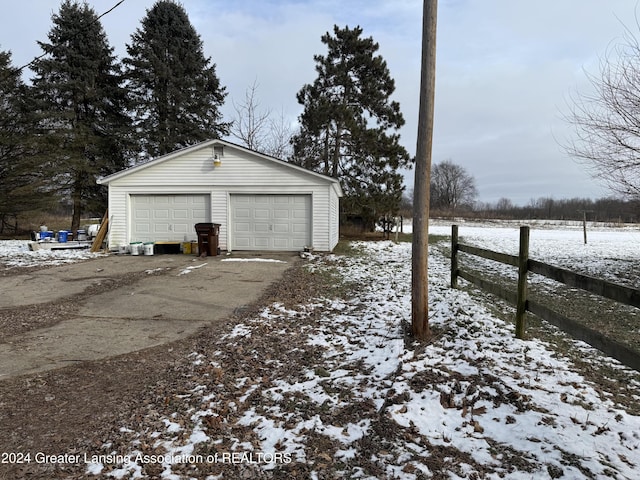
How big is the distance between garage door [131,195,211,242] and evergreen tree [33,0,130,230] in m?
9.62

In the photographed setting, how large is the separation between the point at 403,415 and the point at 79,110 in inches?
976

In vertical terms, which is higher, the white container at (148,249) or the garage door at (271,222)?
the garage door at (271,222)

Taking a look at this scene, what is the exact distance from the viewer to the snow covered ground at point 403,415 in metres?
2.21

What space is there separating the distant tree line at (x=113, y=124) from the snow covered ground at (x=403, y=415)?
592 inches

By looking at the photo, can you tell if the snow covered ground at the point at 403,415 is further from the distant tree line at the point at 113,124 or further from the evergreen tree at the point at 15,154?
the evergreen tree at the point at 15,154

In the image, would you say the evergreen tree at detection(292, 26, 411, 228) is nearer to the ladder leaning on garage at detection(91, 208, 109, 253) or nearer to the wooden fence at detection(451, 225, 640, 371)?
the ladder leaning on garage at detection(91, 208, 109, 253)

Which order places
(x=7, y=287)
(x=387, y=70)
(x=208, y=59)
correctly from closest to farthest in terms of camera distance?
(x=7, y=287), (x=387, y=70), (x=208, y=59)

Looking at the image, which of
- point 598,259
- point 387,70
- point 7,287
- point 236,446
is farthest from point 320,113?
point 236,446

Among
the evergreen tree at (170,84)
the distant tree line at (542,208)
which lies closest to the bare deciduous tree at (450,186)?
the distant tree line at (542,208)

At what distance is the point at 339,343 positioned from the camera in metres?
4.29

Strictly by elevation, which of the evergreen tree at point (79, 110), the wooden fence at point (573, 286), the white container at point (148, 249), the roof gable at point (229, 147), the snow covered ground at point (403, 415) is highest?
the evergreen tree at point (79, 110)

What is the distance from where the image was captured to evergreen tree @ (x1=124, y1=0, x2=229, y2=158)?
23719 mm

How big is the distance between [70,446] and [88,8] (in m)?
27.6

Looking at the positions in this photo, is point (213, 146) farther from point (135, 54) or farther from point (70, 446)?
point (135, 54)
